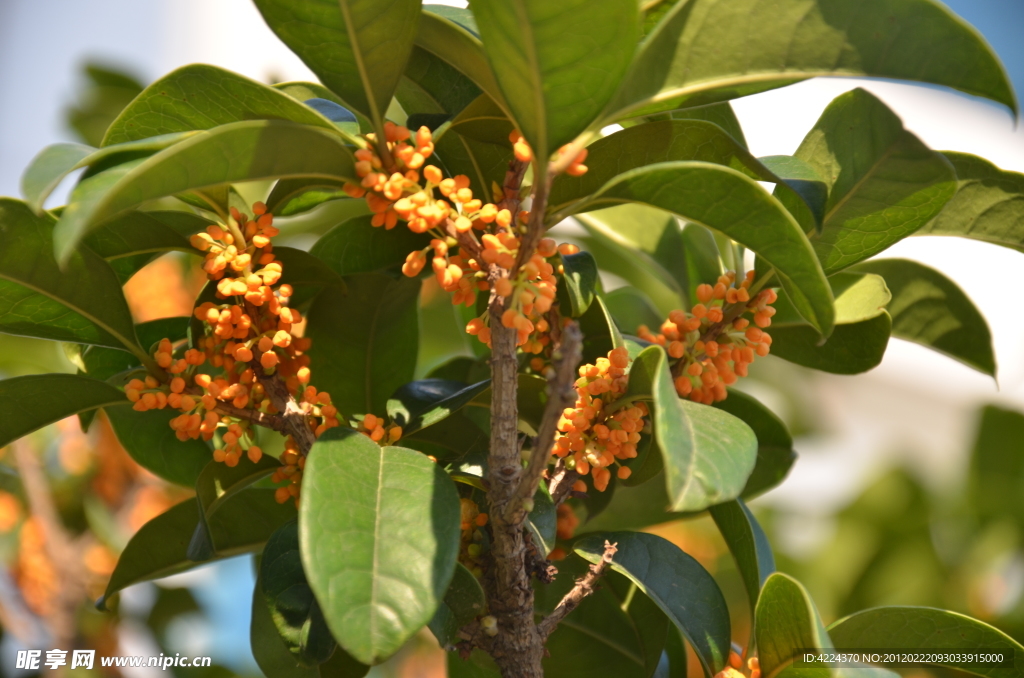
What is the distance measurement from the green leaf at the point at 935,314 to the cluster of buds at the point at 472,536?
27.1 inches

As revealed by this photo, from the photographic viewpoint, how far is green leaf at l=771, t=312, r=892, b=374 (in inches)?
40.9

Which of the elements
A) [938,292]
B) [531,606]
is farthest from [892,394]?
[531,606]

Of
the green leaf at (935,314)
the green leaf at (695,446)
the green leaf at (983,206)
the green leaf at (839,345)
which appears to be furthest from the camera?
the green leaf at (935,314)

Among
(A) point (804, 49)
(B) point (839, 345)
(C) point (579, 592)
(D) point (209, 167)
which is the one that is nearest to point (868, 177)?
(A) point (804, 49)

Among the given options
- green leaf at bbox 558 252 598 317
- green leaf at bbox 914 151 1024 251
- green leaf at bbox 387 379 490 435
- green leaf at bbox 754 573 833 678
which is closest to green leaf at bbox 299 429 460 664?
green leaf at bbox 387 379 490 435

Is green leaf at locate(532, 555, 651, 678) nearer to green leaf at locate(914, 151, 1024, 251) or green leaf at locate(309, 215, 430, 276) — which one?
green leaf at locate(309, 215, 430, 276)

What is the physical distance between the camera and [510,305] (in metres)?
0.75

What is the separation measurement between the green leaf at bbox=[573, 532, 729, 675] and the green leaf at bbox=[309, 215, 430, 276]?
1.49ft

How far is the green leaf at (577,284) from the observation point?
90cm

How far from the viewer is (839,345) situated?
110cm

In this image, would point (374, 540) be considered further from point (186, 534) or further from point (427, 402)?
point (186, 534)

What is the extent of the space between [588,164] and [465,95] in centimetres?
16

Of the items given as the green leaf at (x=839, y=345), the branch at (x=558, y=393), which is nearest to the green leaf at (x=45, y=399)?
the branch at (x=558, y=393)

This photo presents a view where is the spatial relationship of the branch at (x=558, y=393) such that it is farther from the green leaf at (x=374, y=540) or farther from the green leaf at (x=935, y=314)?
the green leaf at (x=935, y=314)
